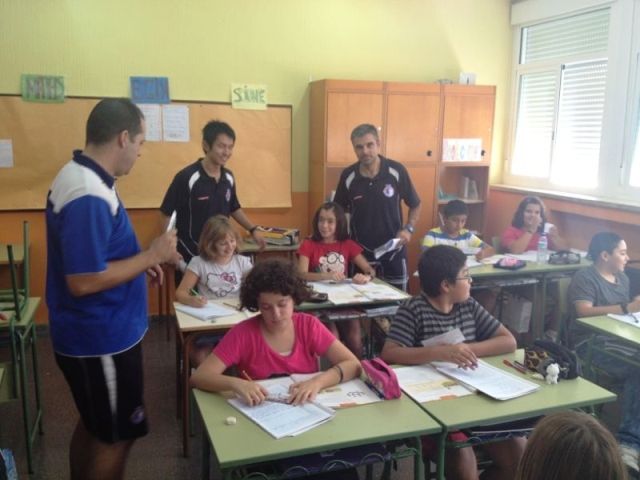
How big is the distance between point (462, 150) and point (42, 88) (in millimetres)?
3677

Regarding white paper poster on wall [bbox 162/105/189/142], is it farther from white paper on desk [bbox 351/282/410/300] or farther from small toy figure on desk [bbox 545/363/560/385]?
small toy figure on desk [bbox 545/363/560/385]

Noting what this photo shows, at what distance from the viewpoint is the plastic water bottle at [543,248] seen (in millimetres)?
4441

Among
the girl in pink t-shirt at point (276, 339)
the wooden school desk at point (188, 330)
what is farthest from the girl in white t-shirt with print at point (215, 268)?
the girl in pink t-shirt at point (276, 339)

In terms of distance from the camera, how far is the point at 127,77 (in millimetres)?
4750

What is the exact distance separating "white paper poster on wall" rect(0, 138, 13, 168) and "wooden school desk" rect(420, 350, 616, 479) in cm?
402

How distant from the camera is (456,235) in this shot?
179 inches

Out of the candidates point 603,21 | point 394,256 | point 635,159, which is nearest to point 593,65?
point 603,21

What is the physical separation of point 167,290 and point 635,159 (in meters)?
4.06

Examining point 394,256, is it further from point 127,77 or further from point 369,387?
point 127,77

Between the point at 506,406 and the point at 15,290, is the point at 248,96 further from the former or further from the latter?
the point at 506,406

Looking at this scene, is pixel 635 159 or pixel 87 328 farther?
pixel 635 159

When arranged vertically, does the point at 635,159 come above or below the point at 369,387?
above

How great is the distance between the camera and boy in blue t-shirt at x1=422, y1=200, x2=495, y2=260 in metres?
4.45

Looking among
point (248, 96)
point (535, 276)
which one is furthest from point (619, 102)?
point (248, 96)
